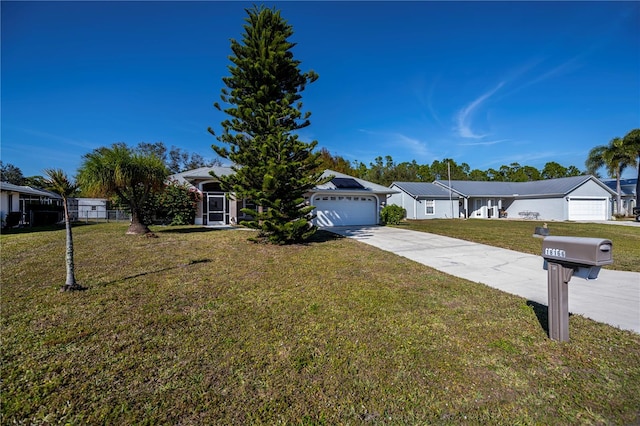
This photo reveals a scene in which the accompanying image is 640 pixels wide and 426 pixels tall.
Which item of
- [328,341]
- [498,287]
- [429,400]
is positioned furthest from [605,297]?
[328,341]

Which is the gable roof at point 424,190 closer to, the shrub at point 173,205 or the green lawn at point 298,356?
the shrub at point 173,205

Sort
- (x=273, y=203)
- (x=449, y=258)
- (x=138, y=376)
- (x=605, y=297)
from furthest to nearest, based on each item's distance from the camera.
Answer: (x=273, y=203)
(x=449, y=258)
(x=605, y=297)
(x=138, y=376)

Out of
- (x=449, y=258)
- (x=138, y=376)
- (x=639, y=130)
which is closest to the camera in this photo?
(x=138, y=376)

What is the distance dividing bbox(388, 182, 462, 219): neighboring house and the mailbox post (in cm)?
2381

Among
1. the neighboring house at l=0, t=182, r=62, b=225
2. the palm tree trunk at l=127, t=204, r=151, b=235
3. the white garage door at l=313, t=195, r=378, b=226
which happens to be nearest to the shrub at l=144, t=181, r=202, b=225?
the palm tree trunk at l=127, t=204, r=151, b=235

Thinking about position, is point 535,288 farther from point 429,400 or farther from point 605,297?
point 429,400

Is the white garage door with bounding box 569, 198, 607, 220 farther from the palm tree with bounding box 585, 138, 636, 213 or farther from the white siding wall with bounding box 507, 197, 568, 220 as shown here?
the palm tree with bounding box 585, 138, 636, 213

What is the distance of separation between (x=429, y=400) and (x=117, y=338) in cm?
332

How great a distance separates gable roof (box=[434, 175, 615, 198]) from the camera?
2520 cm

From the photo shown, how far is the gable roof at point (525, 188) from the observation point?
25203 mm

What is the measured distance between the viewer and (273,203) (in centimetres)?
920

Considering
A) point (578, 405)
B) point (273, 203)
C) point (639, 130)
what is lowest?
point (578, 405)

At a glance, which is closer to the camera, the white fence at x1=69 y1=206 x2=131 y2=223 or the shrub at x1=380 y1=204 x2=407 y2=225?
the shrub at x1=380 y1=204 x2=407 y2=225

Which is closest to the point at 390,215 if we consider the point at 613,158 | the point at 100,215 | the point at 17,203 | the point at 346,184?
the point at 346,184
